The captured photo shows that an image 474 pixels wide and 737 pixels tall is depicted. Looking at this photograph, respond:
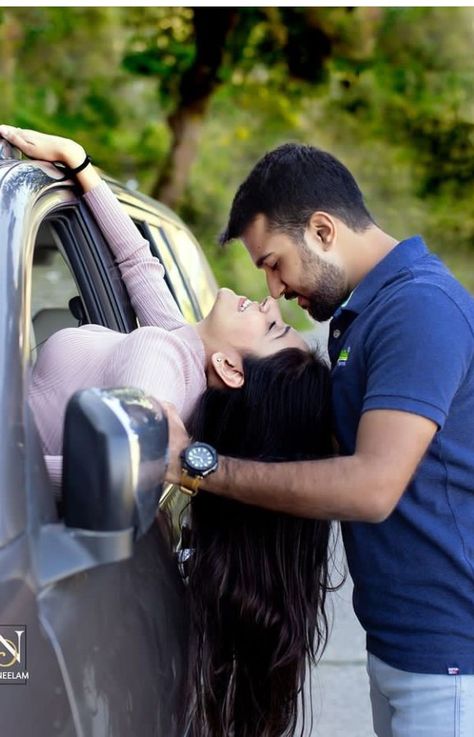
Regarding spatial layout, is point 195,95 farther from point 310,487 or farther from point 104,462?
point 104,462

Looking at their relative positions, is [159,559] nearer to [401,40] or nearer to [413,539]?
[413,539]

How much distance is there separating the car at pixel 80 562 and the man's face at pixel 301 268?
52 cm

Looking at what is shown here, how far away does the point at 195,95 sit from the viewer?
1141 cm

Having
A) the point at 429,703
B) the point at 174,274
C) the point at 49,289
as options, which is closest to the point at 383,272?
the point at 429,703

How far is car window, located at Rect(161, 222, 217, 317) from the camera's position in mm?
4496

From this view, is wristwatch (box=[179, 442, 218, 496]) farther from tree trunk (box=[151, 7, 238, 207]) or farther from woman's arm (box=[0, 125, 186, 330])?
tree trunk (box=[151, 7, 238, 207])

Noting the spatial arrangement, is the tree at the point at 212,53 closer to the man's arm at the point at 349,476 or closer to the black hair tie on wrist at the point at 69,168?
the black hair tie on wrist at the point at 69,168

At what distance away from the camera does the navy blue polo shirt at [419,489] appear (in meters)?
2.09

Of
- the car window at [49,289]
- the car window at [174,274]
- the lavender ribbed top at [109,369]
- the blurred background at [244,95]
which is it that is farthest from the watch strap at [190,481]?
the blurred background at [244,95]

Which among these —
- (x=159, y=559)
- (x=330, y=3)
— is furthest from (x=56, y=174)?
(x=330, y=3)

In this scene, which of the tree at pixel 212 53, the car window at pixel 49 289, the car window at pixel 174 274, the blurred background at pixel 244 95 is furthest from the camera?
the blurred background at pixel 244 95

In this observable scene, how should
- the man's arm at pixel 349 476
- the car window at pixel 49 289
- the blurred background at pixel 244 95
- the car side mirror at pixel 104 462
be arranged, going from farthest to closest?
the blurred background at pixel 244 95 → the car window at pixel 49 289 → the man's arm at pixel 349 476 → the car side mirror at pixel 104 462

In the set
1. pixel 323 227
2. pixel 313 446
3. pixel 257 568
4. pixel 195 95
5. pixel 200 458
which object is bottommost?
pixel 195 95

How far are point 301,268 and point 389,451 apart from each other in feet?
2.12
